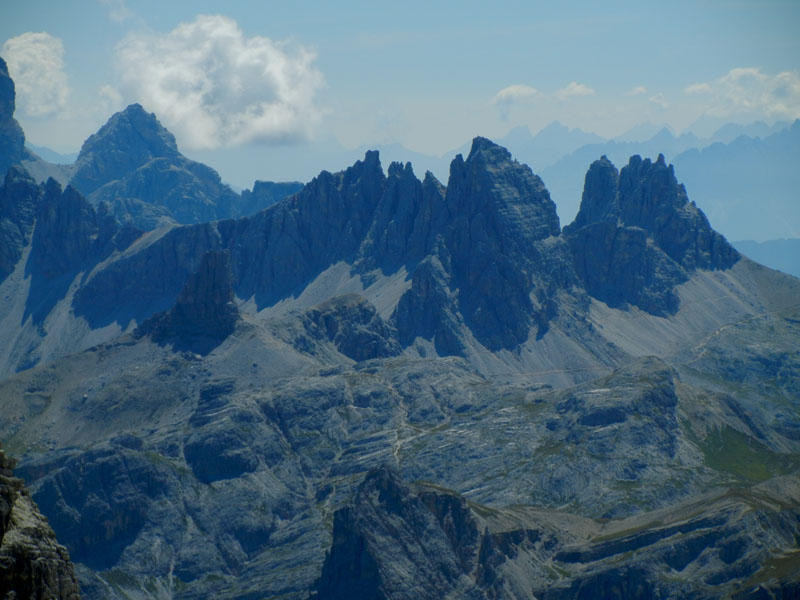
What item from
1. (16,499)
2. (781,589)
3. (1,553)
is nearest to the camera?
(1,553)

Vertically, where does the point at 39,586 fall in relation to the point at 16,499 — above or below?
below

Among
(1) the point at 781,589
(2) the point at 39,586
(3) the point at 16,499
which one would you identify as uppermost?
(3) the point at 16,499

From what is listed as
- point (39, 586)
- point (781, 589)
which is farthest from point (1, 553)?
point (781, 589)

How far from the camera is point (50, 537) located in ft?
141

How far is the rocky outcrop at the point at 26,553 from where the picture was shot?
133 ft

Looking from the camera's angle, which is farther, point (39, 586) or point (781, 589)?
point (781, 589)

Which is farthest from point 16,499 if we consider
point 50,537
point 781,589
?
point 781,589

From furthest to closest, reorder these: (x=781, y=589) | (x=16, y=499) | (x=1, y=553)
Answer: (x=781, y=589) → (x=16, y=499) → (x=1, y=553)

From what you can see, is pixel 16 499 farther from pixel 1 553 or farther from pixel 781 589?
pixel 781 589

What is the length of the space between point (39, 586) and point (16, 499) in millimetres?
3266

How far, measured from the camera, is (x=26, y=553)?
41.2m

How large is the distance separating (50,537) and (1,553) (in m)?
3.13

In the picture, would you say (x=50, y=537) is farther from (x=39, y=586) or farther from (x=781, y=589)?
(x=781, y=589)

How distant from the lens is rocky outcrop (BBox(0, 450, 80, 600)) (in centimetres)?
4053
